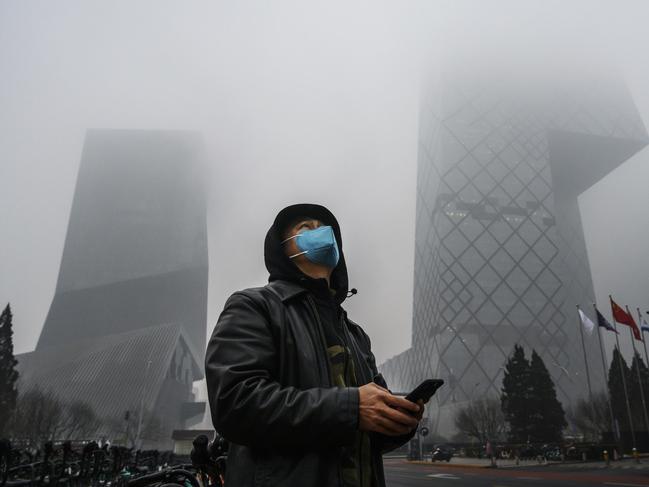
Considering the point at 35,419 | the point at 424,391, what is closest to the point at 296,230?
the point at 424,391

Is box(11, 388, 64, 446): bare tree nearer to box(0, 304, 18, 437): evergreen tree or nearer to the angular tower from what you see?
box(0, 304, 18, 437): evergreen tree

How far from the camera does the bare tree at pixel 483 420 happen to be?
39.1 meters

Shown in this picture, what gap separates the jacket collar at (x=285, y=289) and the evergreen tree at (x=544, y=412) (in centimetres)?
4347

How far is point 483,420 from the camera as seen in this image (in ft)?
131

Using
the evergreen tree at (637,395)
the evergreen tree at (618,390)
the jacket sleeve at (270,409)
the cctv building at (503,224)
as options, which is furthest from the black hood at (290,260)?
the cctv building at (503,224)

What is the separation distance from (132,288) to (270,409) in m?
103

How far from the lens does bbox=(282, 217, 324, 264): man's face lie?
1667mm

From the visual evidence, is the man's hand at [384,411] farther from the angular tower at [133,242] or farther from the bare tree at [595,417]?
the angular tower at [133,242]

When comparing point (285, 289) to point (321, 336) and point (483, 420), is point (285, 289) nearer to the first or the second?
point (321, 336)

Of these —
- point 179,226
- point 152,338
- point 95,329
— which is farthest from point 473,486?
point 179,226

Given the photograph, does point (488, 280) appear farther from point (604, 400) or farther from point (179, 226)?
point (179, 226)

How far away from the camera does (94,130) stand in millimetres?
118375

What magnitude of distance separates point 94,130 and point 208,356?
134657mm

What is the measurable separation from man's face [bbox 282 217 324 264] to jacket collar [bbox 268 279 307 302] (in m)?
0.12
